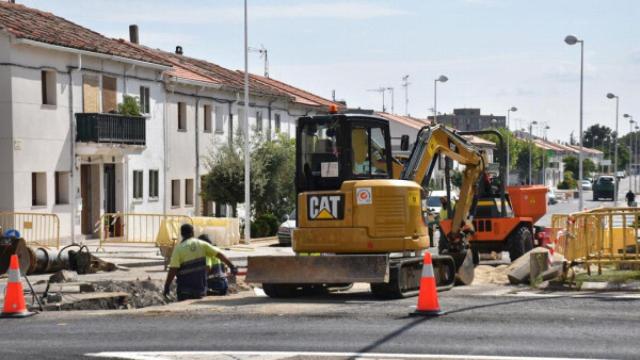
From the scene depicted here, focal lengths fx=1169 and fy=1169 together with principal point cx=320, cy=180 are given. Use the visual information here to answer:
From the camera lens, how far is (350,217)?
60.6ft

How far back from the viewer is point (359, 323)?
1494 cm

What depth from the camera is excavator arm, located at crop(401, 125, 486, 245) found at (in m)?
20.8

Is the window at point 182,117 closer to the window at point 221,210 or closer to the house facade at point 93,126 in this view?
the house facade at point 93,126

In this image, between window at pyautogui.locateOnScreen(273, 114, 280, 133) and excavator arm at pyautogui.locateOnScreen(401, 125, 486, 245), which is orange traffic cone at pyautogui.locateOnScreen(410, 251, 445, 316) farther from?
window at pyautogui.locateOnScreen(273, 114, 280, 133)

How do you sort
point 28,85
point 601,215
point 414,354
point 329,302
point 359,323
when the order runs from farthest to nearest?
1. point 28,85
2. point 601,215
3. point 329,302
4. point 359,323
5. point 414,354

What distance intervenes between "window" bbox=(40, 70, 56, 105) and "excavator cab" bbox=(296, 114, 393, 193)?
2023 centimetres

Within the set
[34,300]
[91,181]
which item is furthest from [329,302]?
[91,181]

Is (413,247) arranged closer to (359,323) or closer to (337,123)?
(337,123)

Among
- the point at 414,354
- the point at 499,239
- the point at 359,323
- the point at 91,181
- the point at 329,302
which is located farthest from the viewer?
the point at 91,181

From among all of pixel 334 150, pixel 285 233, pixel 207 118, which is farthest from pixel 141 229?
pixel 334 150

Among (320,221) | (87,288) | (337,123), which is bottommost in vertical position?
(87,288)

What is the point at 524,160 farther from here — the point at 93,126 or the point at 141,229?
the point at 141,229

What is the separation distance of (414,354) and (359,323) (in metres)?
2.66

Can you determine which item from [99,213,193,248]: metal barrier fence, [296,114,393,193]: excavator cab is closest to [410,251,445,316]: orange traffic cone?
[296,114,393,193]: excavator cab
